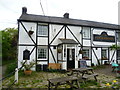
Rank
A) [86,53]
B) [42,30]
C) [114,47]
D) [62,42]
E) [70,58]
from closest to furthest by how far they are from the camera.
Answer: [62,42], [42,30], [70,58], [86,53], [114,47]

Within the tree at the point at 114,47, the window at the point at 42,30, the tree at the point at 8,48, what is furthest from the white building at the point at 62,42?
the tree at the point at 8,48

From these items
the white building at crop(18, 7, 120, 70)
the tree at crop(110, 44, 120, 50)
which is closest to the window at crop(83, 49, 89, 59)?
the white building at crop(18, 7, 120, 70)

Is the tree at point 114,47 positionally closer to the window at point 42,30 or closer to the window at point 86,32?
the window at point 86,32

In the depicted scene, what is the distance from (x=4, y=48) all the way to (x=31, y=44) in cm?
656

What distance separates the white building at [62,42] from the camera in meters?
A: 9.12

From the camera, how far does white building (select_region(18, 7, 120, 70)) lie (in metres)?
9.12

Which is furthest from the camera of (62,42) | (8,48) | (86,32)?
(8,48)

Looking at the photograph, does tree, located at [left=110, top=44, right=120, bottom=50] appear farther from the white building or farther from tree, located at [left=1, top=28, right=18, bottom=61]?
tree, located at [left=1, top=28, right=18, bottom=61]

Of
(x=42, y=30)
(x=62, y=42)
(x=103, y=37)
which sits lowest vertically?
(x=62, y=42)

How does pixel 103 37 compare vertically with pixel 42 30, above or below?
below

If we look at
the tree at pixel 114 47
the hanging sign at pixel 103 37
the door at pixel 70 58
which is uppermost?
the hanging sign at pixel 103 37

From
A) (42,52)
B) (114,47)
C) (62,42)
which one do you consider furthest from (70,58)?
(114,47)

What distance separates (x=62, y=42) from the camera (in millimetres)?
8961

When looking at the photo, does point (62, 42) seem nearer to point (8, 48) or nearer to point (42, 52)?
point (42, 52)
